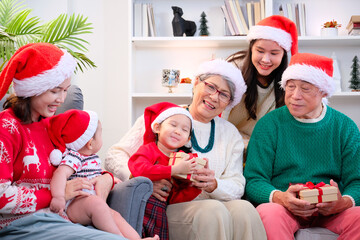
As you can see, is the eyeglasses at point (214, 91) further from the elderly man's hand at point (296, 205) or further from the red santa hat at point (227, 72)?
the elderly man's hand at point (296, 205)

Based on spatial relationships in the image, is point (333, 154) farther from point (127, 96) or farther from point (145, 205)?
point (127, 96)

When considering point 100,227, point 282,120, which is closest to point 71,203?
point 100,227

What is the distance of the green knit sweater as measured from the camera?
2.33m

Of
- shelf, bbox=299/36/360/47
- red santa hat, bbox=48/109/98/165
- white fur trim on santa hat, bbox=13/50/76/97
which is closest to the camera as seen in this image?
white fur trim on santa hat, bbox=13/50/76/97

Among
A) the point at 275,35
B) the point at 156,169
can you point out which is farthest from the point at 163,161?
the point at 275,35

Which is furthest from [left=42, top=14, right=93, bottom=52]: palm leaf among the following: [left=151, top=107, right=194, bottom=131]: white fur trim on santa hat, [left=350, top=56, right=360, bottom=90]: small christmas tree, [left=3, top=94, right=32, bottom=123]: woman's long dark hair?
[left=350, top=56, right=360, bottom=90]: small christmas tree

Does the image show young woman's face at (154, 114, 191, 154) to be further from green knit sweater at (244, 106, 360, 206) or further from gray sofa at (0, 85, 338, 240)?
green knit sweater at (244, 106, 360, 206)

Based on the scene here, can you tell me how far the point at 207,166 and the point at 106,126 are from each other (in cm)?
209

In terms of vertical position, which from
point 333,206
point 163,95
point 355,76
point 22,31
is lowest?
point 333,206

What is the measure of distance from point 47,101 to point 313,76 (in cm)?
128

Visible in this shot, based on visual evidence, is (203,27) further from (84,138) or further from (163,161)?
(84,138)

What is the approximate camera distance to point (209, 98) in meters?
2.38

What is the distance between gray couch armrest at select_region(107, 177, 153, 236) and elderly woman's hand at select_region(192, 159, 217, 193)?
230 mm

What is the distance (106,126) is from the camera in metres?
4.12
